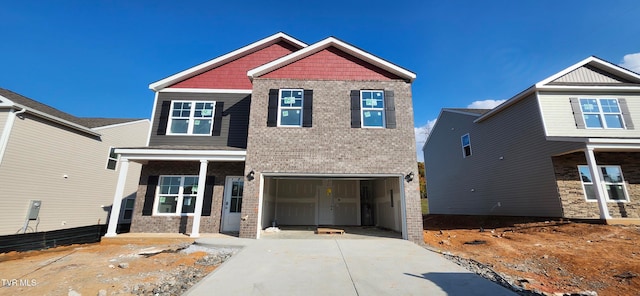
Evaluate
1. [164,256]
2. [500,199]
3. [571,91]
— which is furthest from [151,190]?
[571,91]

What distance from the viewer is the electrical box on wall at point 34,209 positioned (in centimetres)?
1082

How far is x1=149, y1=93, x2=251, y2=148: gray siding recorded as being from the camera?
1070cm

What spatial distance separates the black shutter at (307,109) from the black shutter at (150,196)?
6.41m

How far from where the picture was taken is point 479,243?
9.15 m

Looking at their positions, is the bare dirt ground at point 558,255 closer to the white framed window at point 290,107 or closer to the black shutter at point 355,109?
the black shutter at point 355,109

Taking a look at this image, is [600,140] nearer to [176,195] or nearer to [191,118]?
[191,118]

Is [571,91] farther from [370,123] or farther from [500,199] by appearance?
[370,123]

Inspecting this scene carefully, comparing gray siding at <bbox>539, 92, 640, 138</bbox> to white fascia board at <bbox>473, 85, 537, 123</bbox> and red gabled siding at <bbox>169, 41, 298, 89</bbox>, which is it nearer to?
white fascia board at <bbox>473, 85, 537, 123</bbox>

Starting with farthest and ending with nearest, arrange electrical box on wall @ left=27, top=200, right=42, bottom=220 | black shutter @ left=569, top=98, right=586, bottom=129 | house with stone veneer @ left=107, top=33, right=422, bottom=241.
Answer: black shutter @ left=569, top=98, right=586, bottom=129
electrical box on wall @ left=27, top=200, right=42, bottom=220
house with stone veneer @ left=107, top=33, right=422, bottom=241

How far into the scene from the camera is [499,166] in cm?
1459

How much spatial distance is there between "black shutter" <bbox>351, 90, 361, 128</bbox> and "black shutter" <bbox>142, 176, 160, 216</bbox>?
8.14 metres

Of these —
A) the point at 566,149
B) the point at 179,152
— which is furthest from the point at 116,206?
the point at 566,149

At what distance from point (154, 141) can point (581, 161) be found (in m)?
18.8

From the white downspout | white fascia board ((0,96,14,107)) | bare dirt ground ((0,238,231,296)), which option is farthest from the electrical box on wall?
bare dirt ground ((0,238,231,296))
